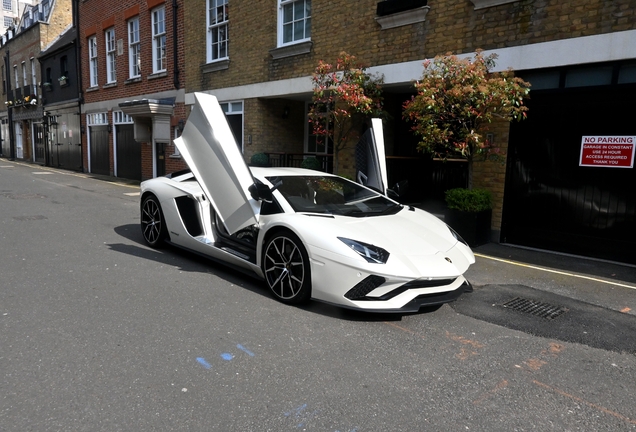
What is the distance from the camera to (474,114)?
7.00 metres

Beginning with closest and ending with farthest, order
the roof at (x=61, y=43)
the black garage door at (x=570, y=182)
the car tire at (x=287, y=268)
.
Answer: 1. the car tire at (x=287, y=268)
2. the black garage door at (x=570, y=182)
3. the roof at (x=61, y=43)

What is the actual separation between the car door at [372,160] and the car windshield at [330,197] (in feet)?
2.82

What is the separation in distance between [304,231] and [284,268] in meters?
0.46

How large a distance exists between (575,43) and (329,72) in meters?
4.58

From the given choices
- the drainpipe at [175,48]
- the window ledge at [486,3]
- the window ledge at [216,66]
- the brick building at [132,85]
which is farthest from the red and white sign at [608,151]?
the drainpipe at [175,48]

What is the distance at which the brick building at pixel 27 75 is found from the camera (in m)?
27.3

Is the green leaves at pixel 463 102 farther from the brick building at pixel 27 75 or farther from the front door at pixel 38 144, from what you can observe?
the front door at pixel 38 144

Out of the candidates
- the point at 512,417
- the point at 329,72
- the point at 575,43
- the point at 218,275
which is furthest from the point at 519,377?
the point at 329,72

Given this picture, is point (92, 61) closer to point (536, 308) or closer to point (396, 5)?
point (396, 5)

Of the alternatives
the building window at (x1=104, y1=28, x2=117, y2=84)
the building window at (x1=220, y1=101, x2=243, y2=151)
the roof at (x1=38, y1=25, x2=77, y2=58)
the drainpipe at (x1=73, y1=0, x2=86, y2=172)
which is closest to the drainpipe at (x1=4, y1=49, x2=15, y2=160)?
the roof at (x1=38, y1=25, x2=77, y2=58)

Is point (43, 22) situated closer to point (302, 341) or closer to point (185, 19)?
point (185, 19)

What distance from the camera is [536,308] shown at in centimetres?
488

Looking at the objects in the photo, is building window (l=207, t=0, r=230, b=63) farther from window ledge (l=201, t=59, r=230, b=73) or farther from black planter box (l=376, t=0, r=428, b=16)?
black planter box (l=376, t=0, r=428, b=16)

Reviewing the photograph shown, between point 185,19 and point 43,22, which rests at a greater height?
point 43,22
